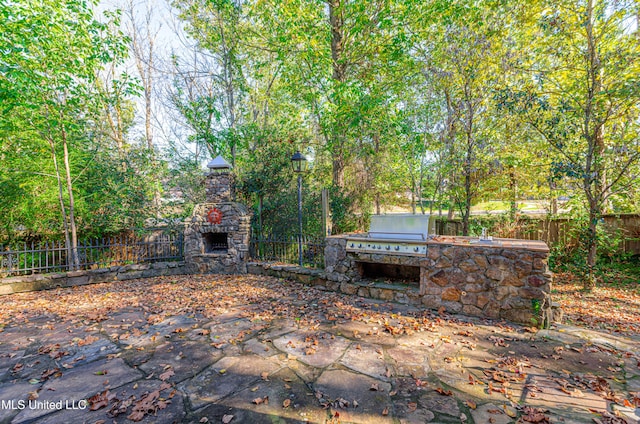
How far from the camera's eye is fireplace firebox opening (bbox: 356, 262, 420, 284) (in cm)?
511

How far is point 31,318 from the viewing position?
13.5 feet

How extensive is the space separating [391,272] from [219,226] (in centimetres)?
438

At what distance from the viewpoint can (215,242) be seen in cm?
764

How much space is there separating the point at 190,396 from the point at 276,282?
3781 millimetres

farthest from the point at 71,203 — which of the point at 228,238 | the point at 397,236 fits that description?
the point at 397,236

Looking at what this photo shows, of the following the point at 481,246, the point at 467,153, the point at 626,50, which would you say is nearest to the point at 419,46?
the point at 467,153

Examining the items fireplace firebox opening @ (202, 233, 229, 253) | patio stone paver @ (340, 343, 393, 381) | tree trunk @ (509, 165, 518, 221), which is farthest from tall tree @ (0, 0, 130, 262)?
tree trunk @ (509, 165, 518, 221)

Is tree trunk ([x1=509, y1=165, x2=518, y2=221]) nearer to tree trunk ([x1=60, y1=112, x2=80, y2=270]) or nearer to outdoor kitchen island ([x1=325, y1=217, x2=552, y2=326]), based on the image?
outdoor kitchen island ([x1=325, y1=217, x2=552, y2=326])

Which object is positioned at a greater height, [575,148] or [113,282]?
[575,148]

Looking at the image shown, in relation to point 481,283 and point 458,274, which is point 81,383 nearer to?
point 458,274

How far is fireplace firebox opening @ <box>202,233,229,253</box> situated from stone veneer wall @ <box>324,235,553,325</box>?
171 inches

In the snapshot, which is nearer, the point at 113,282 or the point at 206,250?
the point at 113,282

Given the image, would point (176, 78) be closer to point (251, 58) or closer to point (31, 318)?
point (251, 58)

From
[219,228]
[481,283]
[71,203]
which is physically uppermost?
[71,203]
